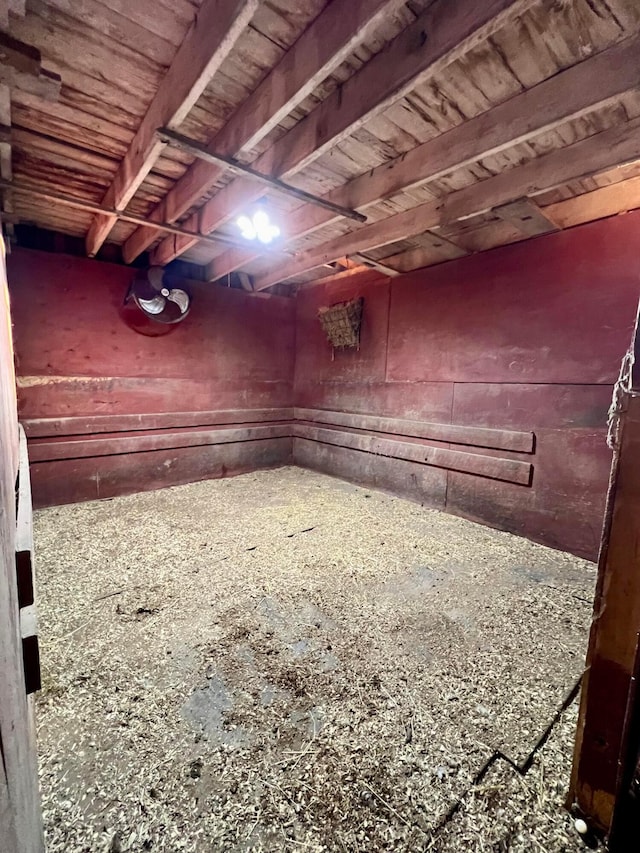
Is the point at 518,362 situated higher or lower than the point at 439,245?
lower

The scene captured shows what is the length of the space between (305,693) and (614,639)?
3.31ft

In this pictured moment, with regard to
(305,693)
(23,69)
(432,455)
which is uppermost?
(23,69)

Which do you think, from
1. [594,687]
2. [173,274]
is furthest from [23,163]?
[594,687]

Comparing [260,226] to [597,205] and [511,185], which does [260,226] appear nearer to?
[511,185]

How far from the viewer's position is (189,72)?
1303 millimetres

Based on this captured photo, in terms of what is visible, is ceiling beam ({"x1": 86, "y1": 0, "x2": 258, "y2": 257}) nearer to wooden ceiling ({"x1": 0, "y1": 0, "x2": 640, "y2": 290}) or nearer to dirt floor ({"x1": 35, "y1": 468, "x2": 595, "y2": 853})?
wooden ceiling ({"x1": 0, "y1": 0, "x2": 640, "y2": 290})

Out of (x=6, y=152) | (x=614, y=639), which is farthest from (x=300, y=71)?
(x=614, y=639)

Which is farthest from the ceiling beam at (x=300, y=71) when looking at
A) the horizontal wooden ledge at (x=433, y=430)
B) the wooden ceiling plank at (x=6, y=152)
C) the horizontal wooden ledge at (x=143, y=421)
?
the horizontal wooden ledge at (x=433, y=430)

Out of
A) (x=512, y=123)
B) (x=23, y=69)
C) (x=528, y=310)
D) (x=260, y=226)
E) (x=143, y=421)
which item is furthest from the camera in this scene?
(x=143, y=421)

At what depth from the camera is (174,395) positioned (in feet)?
12.8

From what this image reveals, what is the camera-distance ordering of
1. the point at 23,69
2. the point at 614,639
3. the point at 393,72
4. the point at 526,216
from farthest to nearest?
the point at 526,216, the point at 393,72, the point at 23,69, the point at 614,639

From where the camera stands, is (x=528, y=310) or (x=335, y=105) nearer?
(x=335, y=105)

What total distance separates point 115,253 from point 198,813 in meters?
4.04

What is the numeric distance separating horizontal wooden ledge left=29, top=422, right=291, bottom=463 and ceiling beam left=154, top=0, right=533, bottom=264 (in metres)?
2.75
